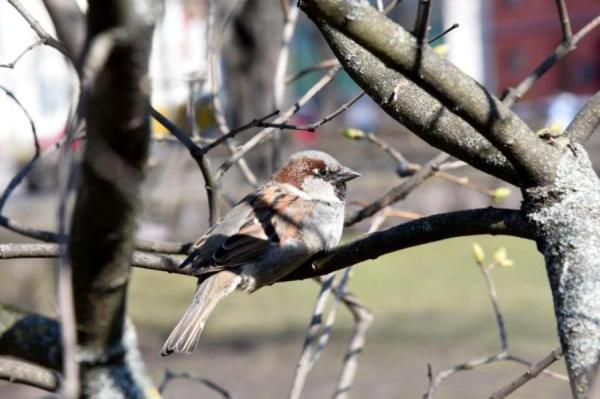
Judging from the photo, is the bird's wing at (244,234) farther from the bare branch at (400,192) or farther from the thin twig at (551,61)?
the thin twig at (551,61)

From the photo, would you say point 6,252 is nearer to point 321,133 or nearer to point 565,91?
point 321,133

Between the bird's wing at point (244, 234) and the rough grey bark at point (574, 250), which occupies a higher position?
the bird's wing at point (244, 234)

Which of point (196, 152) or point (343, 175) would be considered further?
point (343, 175)

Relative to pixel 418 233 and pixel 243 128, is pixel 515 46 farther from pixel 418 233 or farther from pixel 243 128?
pixel 418 233

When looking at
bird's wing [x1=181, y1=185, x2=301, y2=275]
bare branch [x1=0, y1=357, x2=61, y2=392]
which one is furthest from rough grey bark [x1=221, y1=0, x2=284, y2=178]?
bare branch [x1=0, y1=357, x2=61, y2=392]

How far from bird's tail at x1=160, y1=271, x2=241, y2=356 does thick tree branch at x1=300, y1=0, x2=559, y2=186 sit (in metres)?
1.30

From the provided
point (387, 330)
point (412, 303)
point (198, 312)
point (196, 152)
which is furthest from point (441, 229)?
point (412, 303)

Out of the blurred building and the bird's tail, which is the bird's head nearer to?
the bird's tail

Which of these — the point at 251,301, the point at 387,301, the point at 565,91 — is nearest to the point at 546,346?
the point at 387,301

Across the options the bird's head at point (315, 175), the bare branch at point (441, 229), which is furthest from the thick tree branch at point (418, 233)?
the bird's head at point (315, 175)

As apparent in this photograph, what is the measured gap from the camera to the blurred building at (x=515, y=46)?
33688 mm

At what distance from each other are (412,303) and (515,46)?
23.8 metres

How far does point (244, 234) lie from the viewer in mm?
3418

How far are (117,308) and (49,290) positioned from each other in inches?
472
